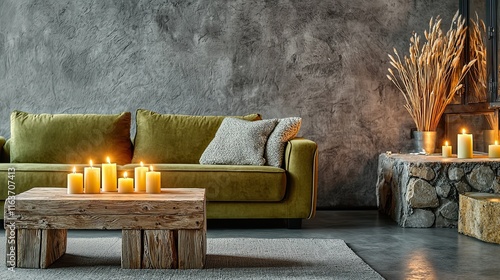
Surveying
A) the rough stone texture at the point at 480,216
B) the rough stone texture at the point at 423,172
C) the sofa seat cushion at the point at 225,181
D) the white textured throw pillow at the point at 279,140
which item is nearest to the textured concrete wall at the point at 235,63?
the white textured throw pillow at the point at 279,140

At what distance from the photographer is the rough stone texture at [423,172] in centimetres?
461

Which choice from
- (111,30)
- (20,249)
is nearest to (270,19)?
(111,30)

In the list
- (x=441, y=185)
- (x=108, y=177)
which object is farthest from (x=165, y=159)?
(x=441, y=185)

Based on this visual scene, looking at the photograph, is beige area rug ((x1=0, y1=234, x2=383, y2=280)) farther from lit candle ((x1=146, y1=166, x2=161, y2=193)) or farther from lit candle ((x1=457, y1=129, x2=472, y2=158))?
lit candle ((x1=457, y1=129, x2=472, y2=158))

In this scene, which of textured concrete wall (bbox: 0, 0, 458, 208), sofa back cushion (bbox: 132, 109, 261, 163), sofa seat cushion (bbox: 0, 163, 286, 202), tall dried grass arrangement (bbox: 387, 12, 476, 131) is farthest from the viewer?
textured concrete wall (bbox: 0, 0, 458, 208)

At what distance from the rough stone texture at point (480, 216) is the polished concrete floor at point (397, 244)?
0.06 metres

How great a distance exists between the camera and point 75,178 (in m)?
3.42

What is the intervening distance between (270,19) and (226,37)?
405 mm

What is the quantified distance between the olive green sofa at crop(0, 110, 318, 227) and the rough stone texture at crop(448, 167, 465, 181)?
939 mm

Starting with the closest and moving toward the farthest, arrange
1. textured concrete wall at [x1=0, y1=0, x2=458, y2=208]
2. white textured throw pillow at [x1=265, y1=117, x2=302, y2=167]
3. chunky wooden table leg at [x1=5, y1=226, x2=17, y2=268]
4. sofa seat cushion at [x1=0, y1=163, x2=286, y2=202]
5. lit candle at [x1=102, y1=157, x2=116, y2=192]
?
chunky wooden table leg at [x1=5, y1=226, x2=17, y2=268] < lit candle at [x1=102, y1=157, x2=116, y2=192] < sofa seat cushion at [x1=0, y1=163, x2=286, y2=202] < white textured throw pillow at [x1=265, y1=117, x2=302, y2=167] < textured concrete wall at [x1=0, y1=0, x2=458, y2=208]

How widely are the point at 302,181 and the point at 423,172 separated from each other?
85 centimetres

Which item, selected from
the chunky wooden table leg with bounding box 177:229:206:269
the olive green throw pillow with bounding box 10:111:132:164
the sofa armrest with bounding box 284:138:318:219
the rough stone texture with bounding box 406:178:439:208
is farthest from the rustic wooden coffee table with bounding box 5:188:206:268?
the rough stone texture with bounding box 406:178:439:208

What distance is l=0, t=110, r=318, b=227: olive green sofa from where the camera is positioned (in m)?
4.48

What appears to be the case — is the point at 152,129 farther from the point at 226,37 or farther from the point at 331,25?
the point at 331,25
